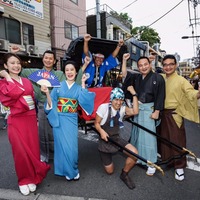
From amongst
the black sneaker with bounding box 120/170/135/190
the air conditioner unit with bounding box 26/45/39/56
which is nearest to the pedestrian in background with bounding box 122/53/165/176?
the black sneaker with bounding box 120/170/135/190

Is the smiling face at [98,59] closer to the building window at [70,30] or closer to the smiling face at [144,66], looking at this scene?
the smiling face at [144,66]

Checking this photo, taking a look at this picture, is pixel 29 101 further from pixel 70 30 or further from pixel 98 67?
pixel 70 30

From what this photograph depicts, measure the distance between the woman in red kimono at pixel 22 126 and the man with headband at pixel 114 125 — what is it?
93 centimetres

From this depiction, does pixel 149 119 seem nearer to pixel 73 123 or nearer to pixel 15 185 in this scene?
pixel 73 123

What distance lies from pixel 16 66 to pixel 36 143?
1082mm

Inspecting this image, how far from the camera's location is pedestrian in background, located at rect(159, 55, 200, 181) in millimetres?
2947

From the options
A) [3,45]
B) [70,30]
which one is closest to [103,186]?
[3,45]

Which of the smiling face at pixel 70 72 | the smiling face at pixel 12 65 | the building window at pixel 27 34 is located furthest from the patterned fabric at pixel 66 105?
the building window at pixel 27 34

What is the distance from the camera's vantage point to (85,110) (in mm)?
2832

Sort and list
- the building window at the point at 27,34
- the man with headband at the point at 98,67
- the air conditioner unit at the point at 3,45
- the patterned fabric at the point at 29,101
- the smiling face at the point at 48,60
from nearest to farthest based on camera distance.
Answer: the patterned fabric at the point at 29,101, the smiling face at the point at 48,60, the man with headband at the point at 98,67, the air conditioner unit at the point at 3,45, the building window at the point at 27,34

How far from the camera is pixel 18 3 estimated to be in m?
10.3

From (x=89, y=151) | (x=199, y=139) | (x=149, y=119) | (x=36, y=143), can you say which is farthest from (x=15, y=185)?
(x=199, y=139)

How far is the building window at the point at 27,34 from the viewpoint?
1084cm

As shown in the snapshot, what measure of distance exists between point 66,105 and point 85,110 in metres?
0.28
